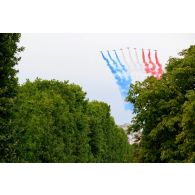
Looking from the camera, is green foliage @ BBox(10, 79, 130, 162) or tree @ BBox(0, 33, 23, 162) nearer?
tree @ BBox(0, 33, 23, 162)

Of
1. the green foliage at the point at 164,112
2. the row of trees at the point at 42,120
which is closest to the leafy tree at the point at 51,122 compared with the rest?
the row of trees at the point at 42,120

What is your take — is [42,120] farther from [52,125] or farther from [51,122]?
[52,125]

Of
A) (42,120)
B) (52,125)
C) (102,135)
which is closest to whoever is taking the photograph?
(42,120)

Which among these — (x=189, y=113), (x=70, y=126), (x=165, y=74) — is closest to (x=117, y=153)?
(x=165, y=74)

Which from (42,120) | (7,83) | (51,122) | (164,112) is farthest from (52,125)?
(7,83)

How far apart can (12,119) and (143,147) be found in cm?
1653

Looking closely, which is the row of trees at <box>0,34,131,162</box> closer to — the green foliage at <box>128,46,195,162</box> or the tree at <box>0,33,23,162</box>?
the tree at <box>0,33,23,162</box>

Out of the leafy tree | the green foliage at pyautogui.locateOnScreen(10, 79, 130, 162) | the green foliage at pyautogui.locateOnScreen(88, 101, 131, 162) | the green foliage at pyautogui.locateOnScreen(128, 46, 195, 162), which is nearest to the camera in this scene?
the green foliage at pyautogui.locateOnScreen(10, 79, 130, 162)

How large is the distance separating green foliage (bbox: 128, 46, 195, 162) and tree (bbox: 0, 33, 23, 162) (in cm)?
1495

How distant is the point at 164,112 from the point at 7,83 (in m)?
17.7

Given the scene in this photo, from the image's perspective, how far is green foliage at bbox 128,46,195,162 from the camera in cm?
3916

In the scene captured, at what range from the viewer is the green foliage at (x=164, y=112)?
39156 millimetres

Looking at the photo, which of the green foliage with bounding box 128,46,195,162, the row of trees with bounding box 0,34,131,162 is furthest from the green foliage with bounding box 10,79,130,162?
the green foliage with bounding box 128,46,195,162

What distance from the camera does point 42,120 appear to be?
1342 inches
